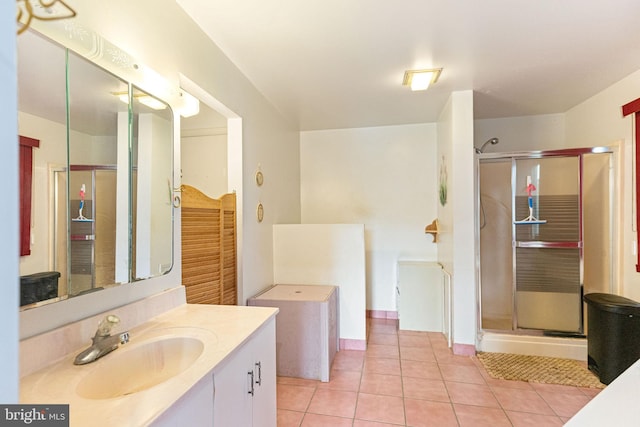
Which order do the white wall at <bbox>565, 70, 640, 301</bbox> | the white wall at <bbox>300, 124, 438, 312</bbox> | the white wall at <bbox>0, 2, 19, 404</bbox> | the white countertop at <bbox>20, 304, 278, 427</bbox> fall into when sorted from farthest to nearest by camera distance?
the white wall at <bbox>300, 124, 438, 312</bbox> < the white wall at <bbox>565, 70, 640, 301</bbox> < the white countertop at <bbox>20, 304, 278, 427</bbox> < the white wall at <bbox>0, 2, 19, 404</bbox>

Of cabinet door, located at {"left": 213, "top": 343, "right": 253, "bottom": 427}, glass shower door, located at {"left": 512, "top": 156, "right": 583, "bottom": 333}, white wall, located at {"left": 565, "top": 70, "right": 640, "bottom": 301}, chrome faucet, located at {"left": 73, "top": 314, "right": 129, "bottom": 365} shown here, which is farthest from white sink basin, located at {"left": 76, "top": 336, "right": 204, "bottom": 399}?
white wall, located at {"left": 565, "top": 70, "right": 640, "bottom": 301}

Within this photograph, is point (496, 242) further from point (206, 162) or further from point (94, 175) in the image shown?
point (94, 175)

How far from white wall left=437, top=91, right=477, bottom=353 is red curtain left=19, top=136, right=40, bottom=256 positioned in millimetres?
2882

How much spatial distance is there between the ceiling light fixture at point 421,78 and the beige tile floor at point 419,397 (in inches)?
97.7


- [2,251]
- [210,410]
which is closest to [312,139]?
[210,410]

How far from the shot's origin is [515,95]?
283cm

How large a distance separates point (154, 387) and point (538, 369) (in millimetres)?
2982

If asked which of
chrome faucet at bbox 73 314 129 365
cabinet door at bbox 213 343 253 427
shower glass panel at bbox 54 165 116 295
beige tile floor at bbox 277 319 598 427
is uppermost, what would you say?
shower glass panel at bbox 54 165 116 295

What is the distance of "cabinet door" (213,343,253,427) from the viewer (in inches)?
38.2

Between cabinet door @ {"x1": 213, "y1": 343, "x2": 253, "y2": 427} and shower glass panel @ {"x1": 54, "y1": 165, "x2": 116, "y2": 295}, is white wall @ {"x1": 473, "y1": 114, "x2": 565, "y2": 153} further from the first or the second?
shower glass panel @ {"x1": 54, "y1": 165, "x2": 116, "y2": 295}

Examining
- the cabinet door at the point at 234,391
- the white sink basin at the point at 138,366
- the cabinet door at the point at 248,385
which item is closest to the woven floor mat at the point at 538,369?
the cabinet door at the point at 248,385

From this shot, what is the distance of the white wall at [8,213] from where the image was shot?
0.33 m

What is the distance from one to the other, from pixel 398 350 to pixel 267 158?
7.67 ft

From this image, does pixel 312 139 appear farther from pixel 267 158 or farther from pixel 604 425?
pixel 604 425
